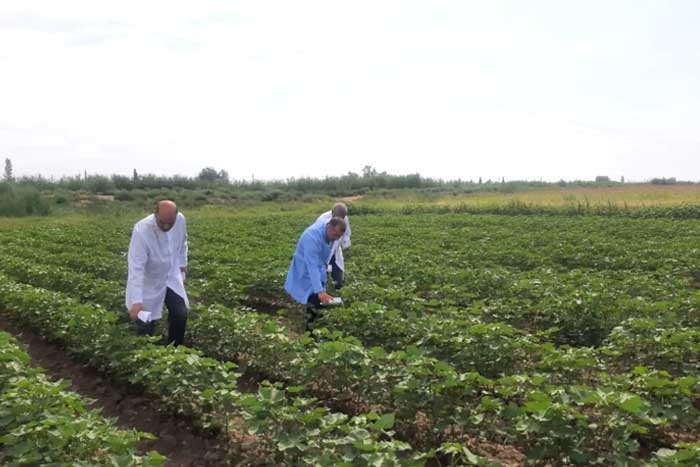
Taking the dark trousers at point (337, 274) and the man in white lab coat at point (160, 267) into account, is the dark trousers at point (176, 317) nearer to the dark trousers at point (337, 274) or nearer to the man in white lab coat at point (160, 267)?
the man in white lab coat at point (160, 267)

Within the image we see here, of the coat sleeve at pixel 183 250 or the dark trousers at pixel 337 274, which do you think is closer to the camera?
the coat sleeve at pixel 183 250

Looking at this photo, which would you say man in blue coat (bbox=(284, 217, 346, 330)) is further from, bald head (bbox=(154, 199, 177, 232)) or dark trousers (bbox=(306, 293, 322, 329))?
bald head (bbox=(154, 199, 177, 232))

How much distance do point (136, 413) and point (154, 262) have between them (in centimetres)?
147

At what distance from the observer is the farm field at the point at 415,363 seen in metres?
3.95

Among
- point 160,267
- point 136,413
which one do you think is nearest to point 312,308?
point 160,267

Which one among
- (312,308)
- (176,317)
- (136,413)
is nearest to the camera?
(136,413)

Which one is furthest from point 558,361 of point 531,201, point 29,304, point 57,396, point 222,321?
point 531,201

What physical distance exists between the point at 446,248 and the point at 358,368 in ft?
35.4

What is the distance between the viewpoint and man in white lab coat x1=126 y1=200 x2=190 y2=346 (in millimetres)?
5984

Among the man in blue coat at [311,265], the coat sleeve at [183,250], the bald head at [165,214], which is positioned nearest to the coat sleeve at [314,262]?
the man in blue coat at [311,265]

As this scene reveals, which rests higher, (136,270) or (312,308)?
(136,270)

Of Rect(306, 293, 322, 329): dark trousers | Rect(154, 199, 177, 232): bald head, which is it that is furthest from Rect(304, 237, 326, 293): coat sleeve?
Rect(154, 199, 177, 232): bald head

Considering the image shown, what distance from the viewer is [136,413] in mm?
5586

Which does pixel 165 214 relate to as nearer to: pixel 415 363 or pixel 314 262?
pixel 314 262
